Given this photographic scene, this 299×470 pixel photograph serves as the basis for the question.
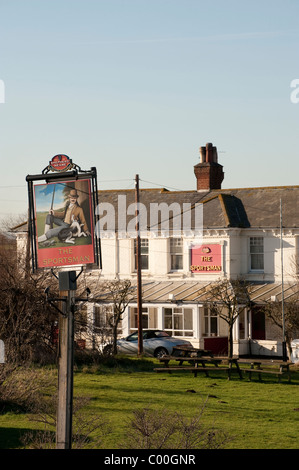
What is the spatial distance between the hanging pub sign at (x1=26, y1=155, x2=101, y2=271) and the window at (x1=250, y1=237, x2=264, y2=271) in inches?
958

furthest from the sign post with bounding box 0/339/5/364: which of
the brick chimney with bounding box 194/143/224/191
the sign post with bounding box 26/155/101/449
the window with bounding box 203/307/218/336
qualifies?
the brick chimney with bounding box 194/143/224/191

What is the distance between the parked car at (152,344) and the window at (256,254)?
7.28 metres

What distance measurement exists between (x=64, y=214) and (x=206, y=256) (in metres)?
24.2

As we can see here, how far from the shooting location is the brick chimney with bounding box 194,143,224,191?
152 ft

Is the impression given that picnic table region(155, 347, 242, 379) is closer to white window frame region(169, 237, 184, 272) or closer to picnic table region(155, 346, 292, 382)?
picnic table region(155, 346, 292, 382)

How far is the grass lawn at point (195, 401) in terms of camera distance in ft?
59.1

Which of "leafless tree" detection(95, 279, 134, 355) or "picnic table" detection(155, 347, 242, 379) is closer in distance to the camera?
"picnic table" detection(155, 347, 242, 379)

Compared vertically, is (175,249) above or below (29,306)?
above

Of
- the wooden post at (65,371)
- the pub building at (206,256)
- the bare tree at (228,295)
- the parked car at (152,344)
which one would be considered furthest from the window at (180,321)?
the wooden post at (65,371)

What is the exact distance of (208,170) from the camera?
46438 millimetres

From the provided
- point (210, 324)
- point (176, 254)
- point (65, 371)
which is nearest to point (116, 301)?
point (210, 324)

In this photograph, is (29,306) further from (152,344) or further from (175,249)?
(175,249)
